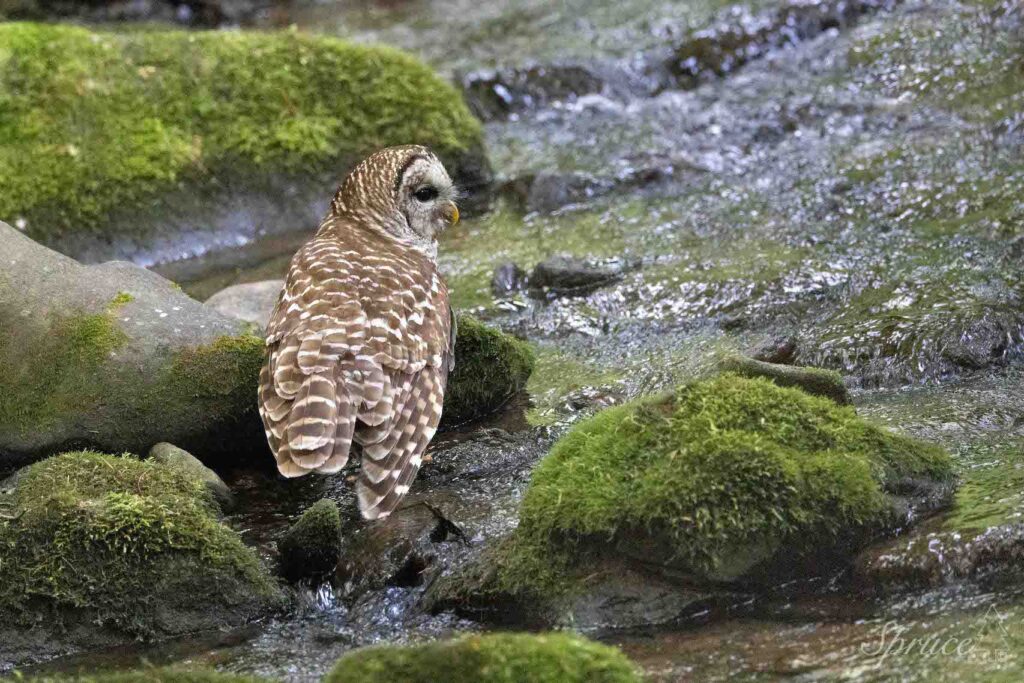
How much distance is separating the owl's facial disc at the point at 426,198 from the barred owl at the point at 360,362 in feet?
1.18

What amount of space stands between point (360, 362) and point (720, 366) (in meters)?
1.65

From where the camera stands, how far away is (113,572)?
536 cm

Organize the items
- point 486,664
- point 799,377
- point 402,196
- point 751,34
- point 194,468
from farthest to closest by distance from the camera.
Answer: point 751,34, point 402,196, point 194,468, point 799,377, point 486,664

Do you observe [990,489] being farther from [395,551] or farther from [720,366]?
[395,551]

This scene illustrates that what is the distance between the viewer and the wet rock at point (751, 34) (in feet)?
45.8

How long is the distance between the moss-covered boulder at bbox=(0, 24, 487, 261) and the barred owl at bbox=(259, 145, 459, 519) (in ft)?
13.0

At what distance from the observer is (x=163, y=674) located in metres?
3.97

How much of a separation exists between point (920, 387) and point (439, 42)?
9.81m

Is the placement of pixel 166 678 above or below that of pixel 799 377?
below

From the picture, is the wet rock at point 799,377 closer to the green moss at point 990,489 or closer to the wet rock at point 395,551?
the green moss at point 990,489

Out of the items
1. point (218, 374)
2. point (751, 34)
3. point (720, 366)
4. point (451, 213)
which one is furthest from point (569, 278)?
point (751, 34)

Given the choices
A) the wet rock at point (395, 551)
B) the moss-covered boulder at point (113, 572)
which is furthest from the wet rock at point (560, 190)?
the moss-covered boulder at point (113, 572)

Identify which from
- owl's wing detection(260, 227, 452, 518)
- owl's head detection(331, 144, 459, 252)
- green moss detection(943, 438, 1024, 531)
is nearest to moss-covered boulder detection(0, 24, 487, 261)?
owl's head detection(331, 144, 459, 252)

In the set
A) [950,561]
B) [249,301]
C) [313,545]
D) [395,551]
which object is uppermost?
[249,301]
